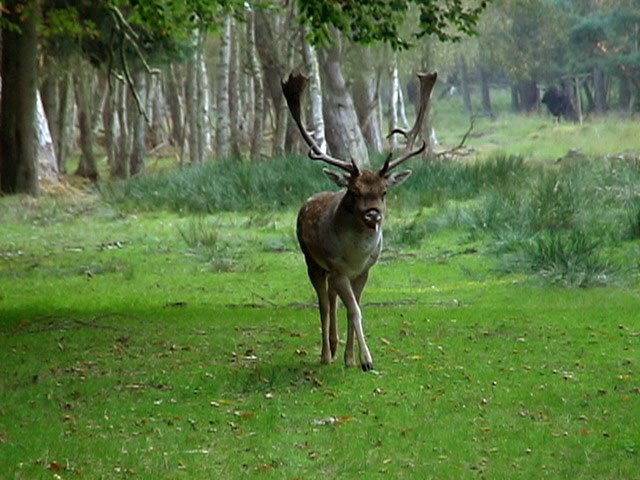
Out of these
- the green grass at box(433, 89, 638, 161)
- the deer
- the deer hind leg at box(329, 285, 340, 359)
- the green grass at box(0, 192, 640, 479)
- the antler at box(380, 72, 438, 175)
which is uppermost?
the antler at box(380, 72, 438, 175)

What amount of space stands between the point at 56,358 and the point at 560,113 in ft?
204

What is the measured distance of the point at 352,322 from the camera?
415 inches

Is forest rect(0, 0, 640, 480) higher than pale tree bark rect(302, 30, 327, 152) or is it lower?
lower

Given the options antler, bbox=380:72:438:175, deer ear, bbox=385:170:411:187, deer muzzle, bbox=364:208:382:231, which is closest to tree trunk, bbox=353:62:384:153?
antler, bbox=380:72:438:175

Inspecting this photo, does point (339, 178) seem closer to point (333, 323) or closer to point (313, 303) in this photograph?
point (333, 323)

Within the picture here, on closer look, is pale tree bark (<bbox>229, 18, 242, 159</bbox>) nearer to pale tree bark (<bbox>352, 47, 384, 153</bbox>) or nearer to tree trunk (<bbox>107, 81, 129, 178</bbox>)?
tree trunk (<bbox>107, 81, 129, 178</bbox>)

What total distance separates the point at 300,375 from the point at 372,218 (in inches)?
52.7

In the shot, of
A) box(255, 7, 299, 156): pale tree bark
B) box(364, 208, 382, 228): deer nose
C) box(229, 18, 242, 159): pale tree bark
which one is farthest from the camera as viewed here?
box(229, 18, 242, 159): pale tree bark

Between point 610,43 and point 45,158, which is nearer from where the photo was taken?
point 45,158

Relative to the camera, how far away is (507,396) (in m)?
9.88

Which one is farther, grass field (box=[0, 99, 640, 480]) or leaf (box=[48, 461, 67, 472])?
grass field (box=[0, 99, 640, 480])

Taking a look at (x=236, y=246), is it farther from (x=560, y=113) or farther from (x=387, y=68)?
(x=560, y=113)

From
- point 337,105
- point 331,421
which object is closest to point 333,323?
point 331,421

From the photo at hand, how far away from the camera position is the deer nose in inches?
405
